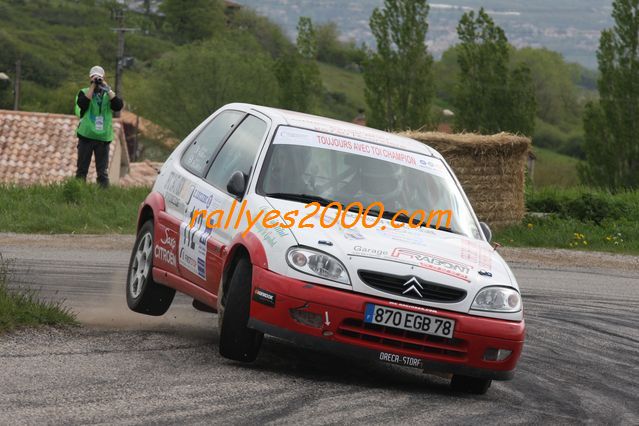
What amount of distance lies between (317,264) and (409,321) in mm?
615

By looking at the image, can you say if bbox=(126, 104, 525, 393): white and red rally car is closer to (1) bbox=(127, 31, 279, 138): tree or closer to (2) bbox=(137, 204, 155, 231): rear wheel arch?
(2) bbox=(137, 204, 155, 231): rear wheel arch

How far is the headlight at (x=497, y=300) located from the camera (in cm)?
727

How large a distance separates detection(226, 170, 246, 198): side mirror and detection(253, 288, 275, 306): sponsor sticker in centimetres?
100

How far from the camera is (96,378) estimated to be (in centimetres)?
675

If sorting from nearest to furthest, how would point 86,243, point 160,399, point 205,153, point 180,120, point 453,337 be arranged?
point 160,399 < point 453,337 < point 205,153 < point 86,243 < point 180,120

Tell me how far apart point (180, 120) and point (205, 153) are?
11565 cm

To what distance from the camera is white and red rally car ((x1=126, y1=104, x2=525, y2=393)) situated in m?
7.13

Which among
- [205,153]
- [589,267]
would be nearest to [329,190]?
[205,153]

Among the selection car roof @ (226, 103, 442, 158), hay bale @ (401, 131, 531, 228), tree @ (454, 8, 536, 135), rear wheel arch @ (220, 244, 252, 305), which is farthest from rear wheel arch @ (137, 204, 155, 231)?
tree @ (454, 8, 536, 135)

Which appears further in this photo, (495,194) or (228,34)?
(228,34)

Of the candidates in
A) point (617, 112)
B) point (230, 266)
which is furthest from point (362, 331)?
point (617, 112)

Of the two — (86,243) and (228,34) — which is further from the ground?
(86,243)

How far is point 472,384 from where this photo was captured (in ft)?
24.6

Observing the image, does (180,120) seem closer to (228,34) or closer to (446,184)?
(228,34)
